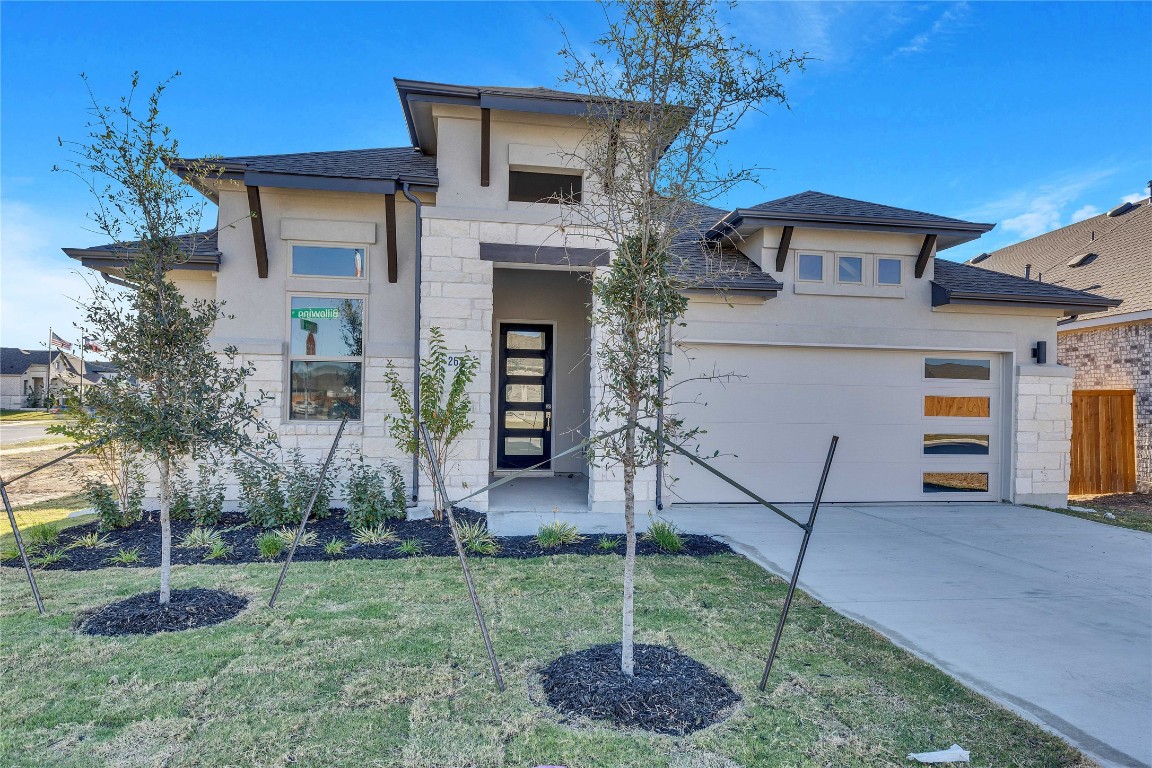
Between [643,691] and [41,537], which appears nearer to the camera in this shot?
[643,691]

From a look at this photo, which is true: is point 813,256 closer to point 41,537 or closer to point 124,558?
point 124,558

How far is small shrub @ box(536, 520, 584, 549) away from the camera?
641cm

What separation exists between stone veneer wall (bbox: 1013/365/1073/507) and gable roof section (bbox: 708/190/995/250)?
234 centimetres

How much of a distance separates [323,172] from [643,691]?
702cm

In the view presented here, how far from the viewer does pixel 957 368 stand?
952 cm

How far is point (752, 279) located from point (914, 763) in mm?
6710

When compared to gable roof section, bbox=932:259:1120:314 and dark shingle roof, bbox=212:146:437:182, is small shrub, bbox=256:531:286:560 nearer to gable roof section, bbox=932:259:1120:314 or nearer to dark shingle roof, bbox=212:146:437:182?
dark shingle roof, bbox=212:146:437:182

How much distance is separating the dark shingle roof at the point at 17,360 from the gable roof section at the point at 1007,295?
59.7 m

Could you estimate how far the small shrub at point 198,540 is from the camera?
623 centimetres

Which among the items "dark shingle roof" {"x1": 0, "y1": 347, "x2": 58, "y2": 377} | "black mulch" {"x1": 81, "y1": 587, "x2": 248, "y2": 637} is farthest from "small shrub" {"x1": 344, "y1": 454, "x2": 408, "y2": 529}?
"dark shingle roof" {"x1": 0, "y1": 347, "x2": 58, "y2": 377}

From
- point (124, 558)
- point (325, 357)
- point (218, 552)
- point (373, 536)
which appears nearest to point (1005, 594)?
point (373, 536)

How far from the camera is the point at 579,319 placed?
10.7 m

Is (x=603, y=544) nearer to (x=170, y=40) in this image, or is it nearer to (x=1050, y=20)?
(x=170, y=40)

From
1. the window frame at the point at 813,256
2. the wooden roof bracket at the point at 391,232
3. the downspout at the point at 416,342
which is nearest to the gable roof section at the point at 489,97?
the downspout at the point at 416,342
